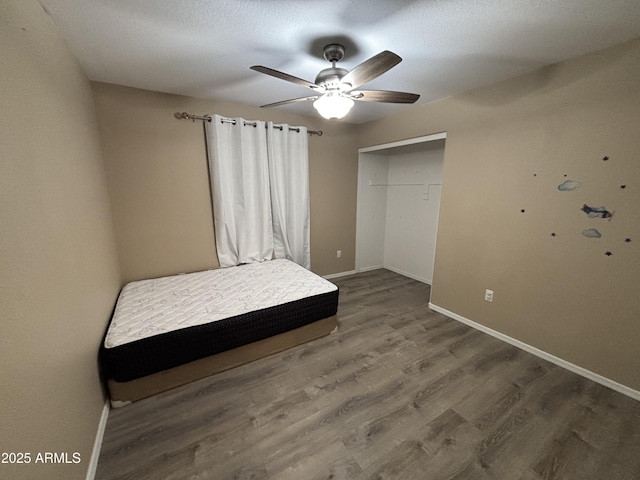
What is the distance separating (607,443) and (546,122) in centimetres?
215

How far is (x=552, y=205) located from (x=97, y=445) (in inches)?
134

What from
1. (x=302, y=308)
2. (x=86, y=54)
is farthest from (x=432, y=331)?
(x=86, y=54)

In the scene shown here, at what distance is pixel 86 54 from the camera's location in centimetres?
171

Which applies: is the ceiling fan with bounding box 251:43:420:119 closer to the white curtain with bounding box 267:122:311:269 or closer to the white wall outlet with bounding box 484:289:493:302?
the white curtain with bounding box 267:122:311:269

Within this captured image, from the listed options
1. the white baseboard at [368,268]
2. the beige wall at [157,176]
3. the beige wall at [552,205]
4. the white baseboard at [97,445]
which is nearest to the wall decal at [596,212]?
the beige wall at [552,205]

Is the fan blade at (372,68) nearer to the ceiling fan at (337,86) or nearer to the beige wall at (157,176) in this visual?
the ceiling fan at (337,86)

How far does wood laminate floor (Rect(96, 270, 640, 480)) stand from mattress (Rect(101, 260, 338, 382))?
0.28m

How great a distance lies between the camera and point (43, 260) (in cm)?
97

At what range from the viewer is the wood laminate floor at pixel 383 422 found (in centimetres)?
127

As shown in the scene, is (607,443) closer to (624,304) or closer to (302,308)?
(624,304)

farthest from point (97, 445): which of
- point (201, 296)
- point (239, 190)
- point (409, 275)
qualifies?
point (409, 275)

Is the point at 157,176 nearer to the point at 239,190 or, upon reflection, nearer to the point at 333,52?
the point at 239,190

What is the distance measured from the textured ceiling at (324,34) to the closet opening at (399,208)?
Answer: 4.84 ft

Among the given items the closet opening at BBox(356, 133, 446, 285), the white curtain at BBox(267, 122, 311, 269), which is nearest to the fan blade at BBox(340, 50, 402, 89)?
the white curtain at BBox(267, 122, 311, 269)
